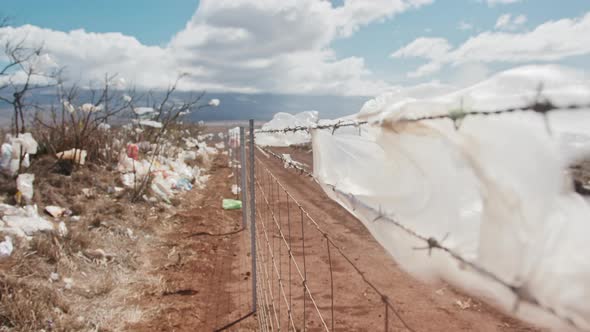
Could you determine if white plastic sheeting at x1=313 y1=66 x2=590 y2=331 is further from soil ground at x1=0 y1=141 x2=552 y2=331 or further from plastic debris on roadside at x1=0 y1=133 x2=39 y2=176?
plastic debris on roadside at x1=0 y1=133 x2=39 y2=176

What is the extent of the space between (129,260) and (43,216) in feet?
4.65

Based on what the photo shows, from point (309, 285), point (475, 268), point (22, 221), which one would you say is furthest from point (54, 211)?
point (475, 268)

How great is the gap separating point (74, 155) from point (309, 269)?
4565mm

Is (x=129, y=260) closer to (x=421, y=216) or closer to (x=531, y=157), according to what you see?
(x=421, y=216)

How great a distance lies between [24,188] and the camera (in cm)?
516

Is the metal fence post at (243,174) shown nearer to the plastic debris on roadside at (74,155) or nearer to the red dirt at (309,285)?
the red dirt at (309,285)

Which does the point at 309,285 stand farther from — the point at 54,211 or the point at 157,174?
the point at 157,174

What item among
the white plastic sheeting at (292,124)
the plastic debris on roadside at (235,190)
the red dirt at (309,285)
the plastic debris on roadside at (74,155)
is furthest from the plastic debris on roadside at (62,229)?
the plastic debris on roadside at (235,190)

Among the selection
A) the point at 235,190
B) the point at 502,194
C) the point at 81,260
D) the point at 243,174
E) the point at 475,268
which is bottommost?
the point at 81,260

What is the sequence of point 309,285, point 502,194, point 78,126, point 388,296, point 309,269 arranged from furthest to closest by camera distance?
1. point 78,126
2. point 309,269
3. point 309,285
4. point 388,296
5. point 502,194

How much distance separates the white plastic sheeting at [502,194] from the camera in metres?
0.59

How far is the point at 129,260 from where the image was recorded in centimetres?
454

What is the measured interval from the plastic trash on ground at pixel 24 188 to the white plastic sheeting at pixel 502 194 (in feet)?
18.0

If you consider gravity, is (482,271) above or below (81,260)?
above
